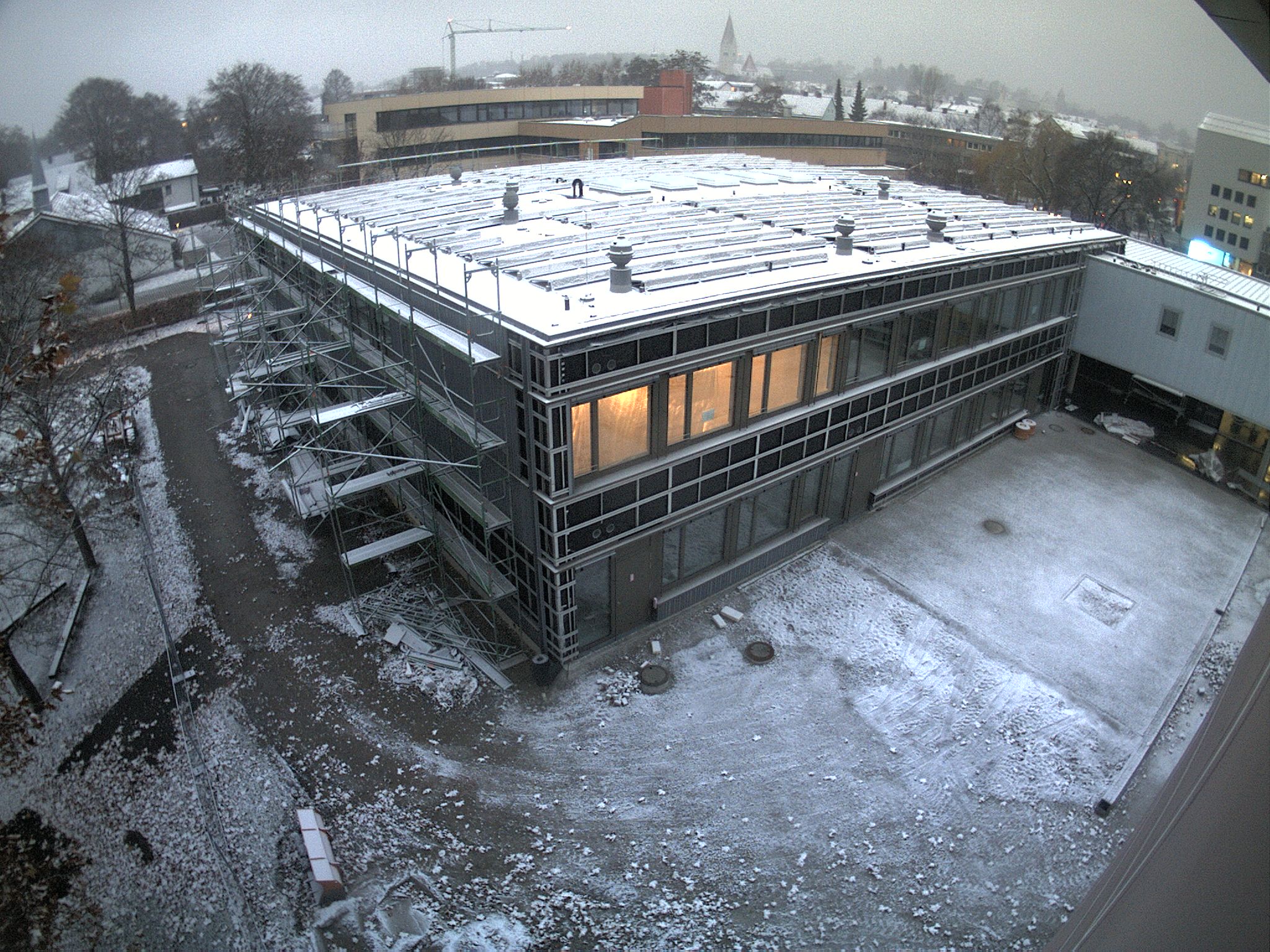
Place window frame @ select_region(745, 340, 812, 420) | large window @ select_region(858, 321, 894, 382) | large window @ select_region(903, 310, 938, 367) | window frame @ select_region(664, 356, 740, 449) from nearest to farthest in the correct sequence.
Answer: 1. window frame @ select_region(664, 356, 740, 449)
2. window frame @ select_region(745, 340, 812, 420)
3. large window @ select_region(858, 321, 894, 382)
4. large window @ select_region(903, 310, 938, 367)

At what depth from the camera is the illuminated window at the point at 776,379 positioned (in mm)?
14438

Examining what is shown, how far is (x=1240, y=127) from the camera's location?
21.2 feet

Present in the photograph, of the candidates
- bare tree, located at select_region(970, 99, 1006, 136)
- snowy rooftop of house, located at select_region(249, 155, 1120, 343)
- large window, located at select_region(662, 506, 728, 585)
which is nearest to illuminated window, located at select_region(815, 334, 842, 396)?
snowy rooftop of house, located at select_region(249, 155, 1120, 343)

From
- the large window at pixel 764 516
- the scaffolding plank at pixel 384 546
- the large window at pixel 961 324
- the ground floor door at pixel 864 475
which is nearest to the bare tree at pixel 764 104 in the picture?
the large window at pixel 961 324

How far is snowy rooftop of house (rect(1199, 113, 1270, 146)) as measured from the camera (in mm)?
5031

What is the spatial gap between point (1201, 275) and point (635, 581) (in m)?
18.8

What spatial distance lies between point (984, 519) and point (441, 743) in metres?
13.0

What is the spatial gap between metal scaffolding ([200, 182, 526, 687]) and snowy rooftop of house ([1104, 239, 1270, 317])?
1845cm

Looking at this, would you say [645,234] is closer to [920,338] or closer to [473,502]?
[920,338]

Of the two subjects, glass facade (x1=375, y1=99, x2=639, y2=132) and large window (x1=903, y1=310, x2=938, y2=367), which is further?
glass facade (x1=375, y1=99, x2=639, y2=132)

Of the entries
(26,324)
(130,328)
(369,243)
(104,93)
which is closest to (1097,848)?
(369,243)

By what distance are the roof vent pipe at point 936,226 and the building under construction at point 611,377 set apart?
0.19 ft

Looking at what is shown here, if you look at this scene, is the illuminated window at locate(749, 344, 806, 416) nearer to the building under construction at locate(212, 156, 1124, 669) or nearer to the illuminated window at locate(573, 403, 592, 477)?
the building under construction at locate(212, 156, 1124, 669)

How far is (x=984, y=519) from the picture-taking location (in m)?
18.2
